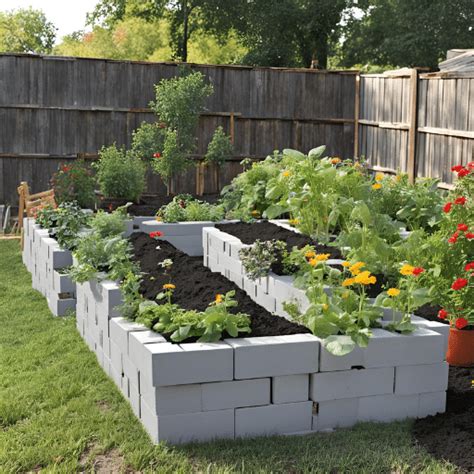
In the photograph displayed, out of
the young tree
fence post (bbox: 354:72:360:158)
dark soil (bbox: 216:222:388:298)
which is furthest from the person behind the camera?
the young tree

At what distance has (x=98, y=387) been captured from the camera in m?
5.20

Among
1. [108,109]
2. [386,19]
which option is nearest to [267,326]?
[108,109]

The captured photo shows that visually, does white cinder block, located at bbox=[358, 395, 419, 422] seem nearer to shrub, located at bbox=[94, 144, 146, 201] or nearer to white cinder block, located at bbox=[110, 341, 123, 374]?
white cinder block, located at bbox=[110, 341, 123, 374]

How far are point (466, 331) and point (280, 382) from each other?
1.55 m

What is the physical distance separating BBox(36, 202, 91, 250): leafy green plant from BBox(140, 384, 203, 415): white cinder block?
297cm

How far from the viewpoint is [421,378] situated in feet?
15.2

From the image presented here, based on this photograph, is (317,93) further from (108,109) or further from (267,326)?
(267,326)

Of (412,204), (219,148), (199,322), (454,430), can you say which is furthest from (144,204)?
(454,430)

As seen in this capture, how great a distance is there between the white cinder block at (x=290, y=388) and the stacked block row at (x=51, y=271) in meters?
2.99

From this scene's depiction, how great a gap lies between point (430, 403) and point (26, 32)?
122 ft

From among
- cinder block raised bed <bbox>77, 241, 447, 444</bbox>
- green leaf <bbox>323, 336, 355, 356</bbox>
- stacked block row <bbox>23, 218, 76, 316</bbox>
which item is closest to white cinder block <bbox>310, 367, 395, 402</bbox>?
cinder block raised bed <bbox>77, 241, 447, 444</bbox>

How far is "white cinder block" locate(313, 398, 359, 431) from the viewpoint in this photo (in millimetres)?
4477

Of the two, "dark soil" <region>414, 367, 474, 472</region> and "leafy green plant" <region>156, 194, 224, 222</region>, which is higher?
"leafy green plant" <region>156, 194, 224, 222</region>

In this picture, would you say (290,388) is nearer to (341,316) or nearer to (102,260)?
(341,316)
